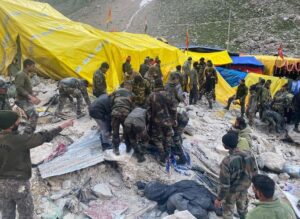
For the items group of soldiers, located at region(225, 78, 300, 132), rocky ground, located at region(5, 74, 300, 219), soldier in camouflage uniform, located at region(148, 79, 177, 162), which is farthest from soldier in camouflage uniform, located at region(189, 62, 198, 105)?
soldier in camouflage uniform, located at region(148, 79, 177, 162)

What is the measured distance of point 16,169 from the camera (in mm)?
3678

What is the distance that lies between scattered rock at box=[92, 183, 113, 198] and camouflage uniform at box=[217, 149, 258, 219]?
187 cm

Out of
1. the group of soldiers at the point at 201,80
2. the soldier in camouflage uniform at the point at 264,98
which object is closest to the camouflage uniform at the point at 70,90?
the group of soldiers at the point at 201,80

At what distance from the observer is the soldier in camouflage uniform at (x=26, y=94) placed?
627 cm

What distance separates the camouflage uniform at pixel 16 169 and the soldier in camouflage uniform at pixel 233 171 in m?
2.14

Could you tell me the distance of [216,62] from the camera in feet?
54.7

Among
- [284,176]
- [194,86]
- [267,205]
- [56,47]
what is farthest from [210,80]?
Result: [267,205]

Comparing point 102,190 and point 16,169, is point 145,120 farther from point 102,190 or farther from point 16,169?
point 16,169

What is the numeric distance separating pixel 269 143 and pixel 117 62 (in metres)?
5.35

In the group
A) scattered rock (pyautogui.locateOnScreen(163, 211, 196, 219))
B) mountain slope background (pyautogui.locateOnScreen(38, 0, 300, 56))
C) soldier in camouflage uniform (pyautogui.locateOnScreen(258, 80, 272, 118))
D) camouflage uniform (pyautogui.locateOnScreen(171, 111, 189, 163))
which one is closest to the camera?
scattered rock (pyautogui.locateOnScreen(163, 211, 196, 219))

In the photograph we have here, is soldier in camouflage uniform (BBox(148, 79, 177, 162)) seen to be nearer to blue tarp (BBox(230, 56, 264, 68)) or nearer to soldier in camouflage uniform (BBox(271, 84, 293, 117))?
soldier in camouflage uniform (BBox(271, 84, 293, 117))

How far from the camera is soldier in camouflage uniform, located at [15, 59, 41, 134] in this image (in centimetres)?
627

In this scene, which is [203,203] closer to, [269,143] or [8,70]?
[269,143]

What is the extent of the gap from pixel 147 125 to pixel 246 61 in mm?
12521
